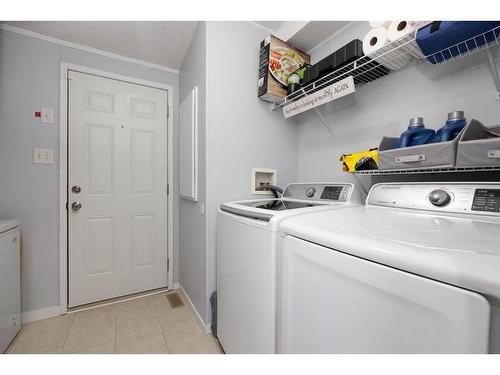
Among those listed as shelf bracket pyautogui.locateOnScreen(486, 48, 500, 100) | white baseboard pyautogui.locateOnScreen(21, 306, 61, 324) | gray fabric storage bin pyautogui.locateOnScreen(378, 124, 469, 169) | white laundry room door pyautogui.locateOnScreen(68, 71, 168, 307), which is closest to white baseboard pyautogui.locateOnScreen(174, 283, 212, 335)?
white laundry room door pyautogui.locateOnScreen(68, 71, 168, 307)

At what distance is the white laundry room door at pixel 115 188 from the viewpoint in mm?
1872

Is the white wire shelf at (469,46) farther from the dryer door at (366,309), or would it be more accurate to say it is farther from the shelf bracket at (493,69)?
the dryer door at (366,309)

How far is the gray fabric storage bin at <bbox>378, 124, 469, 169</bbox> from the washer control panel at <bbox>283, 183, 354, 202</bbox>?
0.26 m

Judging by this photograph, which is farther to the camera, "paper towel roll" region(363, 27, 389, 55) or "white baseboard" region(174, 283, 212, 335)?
"white baseboard" region(174, 283, 212, 335)

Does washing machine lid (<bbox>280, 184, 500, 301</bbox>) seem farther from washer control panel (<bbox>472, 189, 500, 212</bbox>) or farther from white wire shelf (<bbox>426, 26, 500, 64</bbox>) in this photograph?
white wire shelf (<bbox>426, 26, 500, 64</bbox>)

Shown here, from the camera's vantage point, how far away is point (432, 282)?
0.42 metres

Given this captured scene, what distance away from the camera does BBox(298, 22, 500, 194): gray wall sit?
1024 millimetres

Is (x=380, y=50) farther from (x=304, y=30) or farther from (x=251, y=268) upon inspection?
(x=251, y=268)

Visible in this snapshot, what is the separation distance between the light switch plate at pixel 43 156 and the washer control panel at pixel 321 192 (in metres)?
2.01

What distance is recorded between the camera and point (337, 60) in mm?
1251

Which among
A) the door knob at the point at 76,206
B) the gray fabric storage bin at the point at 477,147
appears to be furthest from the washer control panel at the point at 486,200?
the door knob at the point at 76,206
